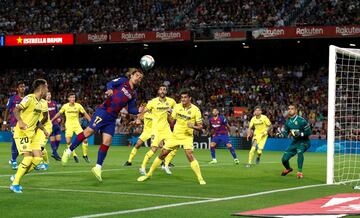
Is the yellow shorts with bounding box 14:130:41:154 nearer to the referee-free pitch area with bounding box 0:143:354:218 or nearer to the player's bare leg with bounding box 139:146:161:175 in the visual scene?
the referee-free pitch area with bounding box 0:143:354:218

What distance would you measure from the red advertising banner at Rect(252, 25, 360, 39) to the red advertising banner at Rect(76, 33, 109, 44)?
36.8 ft

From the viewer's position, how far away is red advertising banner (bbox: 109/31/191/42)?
4772 cm

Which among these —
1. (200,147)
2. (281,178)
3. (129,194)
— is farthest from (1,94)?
(129,194)

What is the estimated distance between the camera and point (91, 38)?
5053cm

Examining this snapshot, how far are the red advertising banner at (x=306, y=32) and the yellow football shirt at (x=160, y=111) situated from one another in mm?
24690

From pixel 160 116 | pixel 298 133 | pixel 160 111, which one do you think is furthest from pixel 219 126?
pixel 298 133

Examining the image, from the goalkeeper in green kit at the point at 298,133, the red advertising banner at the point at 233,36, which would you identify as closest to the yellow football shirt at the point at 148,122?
the goalkeeper in green kit at the point at 298,133

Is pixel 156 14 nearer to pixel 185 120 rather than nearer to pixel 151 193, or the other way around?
pixel 185 120

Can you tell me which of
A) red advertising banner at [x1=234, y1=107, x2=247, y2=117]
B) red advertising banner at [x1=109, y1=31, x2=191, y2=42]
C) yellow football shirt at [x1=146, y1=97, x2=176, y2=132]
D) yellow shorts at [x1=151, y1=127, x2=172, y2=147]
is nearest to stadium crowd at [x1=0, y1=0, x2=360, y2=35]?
red advertising banner at [x1=109, y1=31, x2=191, y2=42]

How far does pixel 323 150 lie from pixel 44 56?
2782cm

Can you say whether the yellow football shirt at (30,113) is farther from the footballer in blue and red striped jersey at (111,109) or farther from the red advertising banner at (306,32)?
the red advertising banner at (306,32)

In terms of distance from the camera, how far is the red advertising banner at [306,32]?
43.4 meters

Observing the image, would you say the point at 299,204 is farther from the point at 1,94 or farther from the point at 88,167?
the point at 1,94

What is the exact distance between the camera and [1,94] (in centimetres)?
5466
